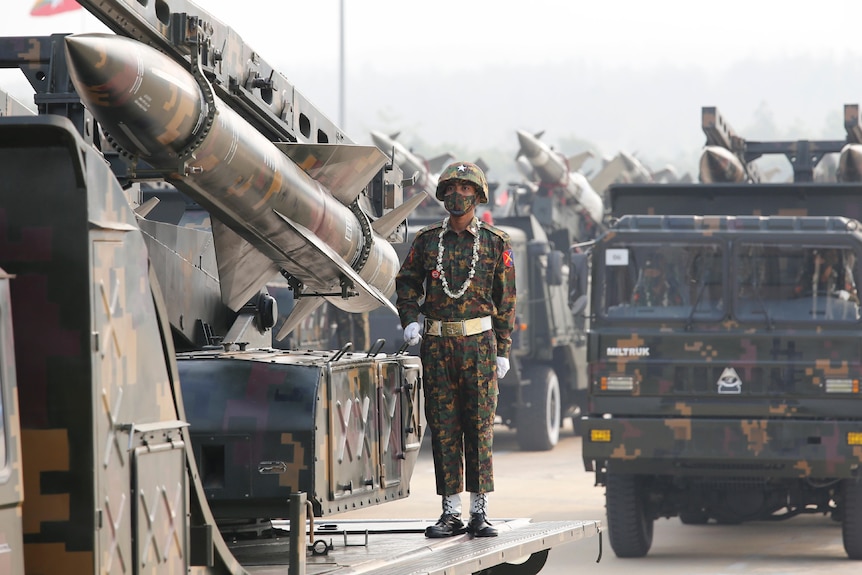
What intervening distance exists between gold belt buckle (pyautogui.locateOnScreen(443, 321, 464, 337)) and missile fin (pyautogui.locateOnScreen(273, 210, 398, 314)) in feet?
1.49

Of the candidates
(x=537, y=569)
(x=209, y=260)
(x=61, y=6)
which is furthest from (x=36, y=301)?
(x=61, y=6)

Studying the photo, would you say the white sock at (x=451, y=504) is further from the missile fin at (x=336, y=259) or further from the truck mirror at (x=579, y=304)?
the truck mirror at (x=579, y=304)

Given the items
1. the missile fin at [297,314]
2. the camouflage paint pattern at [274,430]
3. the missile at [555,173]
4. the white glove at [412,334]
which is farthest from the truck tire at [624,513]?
the missile at [555,173]

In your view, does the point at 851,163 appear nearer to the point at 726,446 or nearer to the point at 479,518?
the point at 726,446

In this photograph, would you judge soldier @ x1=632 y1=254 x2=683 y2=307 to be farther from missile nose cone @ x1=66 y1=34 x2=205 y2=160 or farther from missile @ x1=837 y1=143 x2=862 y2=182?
missile nose cone @ x1=66 y1=34 x2=205 y2=160

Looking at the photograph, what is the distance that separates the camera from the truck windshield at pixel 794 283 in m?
10.4

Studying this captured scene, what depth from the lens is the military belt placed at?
251 inches

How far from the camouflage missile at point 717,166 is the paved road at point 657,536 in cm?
290

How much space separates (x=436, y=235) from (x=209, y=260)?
1.15 metres

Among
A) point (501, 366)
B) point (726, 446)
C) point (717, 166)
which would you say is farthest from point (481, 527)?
point (717, 166)

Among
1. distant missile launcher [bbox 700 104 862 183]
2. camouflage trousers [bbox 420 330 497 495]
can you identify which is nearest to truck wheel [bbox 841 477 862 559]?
distant missile launcher [bbox 700 104 862 183]

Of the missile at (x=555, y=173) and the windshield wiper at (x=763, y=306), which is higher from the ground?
the missile at (x=555, y=173)

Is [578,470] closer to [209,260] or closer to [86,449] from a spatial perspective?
[209,260]

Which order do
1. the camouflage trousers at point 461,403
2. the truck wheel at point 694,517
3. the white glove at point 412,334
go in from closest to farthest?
the white glove at point 412,334
the camouflage trousers at point 461,403
the truck wheel at point 694,517
